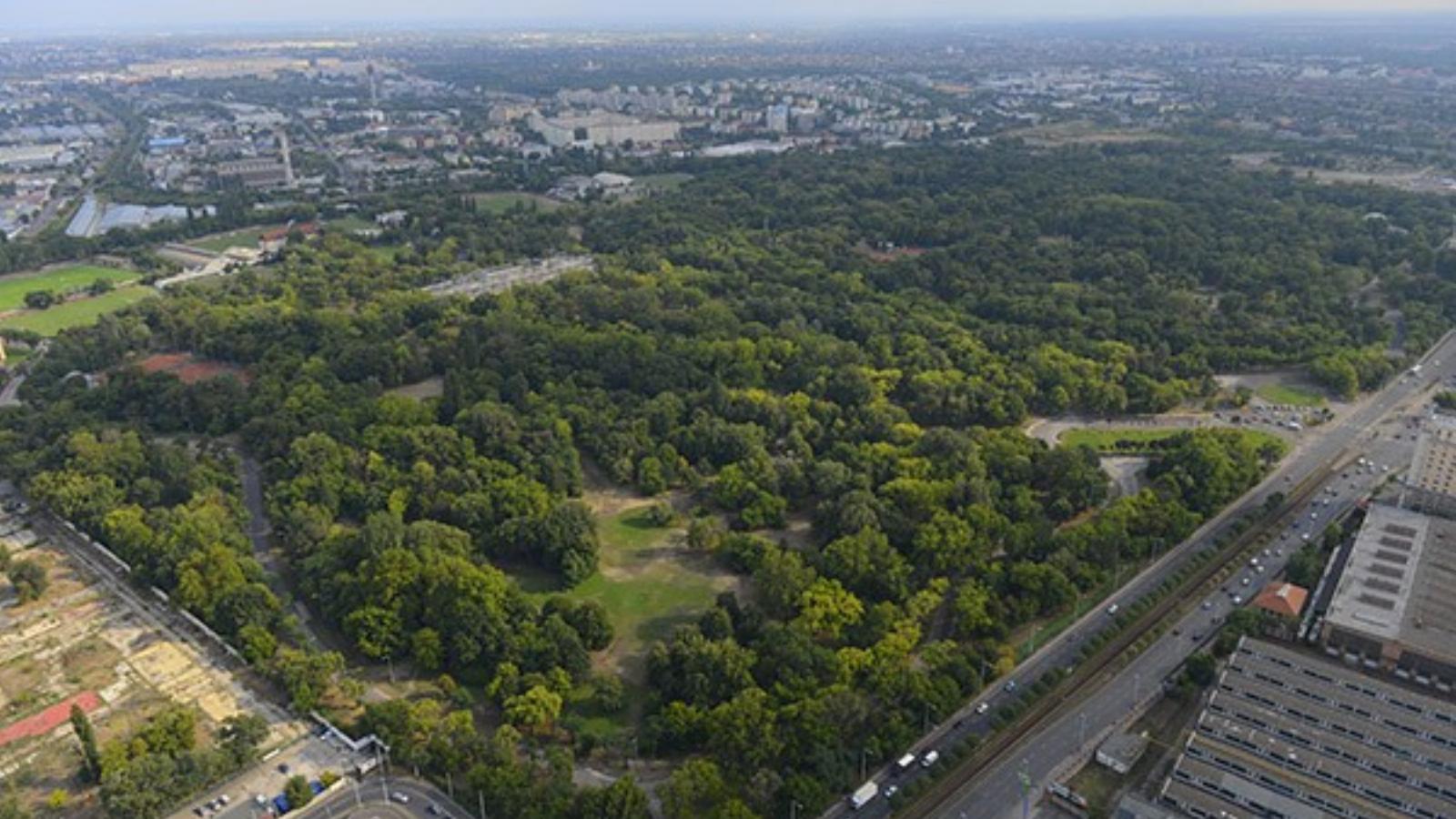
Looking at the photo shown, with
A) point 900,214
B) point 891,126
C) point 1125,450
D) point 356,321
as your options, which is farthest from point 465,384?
point 891,126

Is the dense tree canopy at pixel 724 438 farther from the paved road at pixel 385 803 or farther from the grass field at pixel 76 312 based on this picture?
the grass field at pixel 76 312

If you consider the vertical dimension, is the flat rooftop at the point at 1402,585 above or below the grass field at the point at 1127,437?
above

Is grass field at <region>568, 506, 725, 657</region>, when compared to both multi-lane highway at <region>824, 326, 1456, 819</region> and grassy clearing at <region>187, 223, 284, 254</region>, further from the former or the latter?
grassy clearing at <region>187, 223, 284, 254</region>

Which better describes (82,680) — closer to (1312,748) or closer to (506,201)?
(1312,748)

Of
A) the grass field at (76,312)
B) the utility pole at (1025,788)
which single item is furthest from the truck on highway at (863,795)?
the grass field at (76,312)

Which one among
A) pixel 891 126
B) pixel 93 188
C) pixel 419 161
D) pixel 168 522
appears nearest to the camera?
pixel 168 522

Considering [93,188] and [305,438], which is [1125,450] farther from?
[93,188]

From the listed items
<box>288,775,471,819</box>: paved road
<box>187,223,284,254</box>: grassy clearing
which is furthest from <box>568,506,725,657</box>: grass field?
<box>187,223,284,254</box>: grassy clearing
